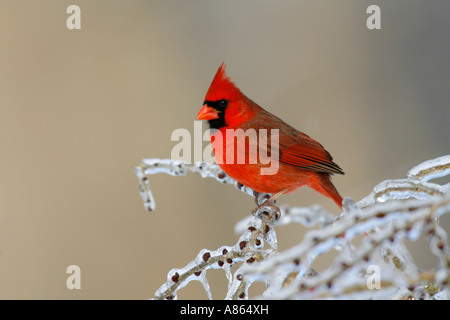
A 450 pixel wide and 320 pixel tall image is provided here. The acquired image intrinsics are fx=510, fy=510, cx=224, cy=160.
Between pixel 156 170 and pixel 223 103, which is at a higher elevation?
pixel 223 103

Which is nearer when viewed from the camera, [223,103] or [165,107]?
[223,103]

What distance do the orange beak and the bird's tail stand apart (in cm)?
46

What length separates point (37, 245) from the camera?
304 cm

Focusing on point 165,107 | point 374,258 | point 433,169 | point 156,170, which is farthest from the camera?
point 165,107

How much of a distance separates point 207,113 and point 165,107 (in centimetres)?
155

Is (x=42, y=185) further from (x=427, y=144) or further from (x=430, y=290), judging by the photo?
(x=430, y=290)

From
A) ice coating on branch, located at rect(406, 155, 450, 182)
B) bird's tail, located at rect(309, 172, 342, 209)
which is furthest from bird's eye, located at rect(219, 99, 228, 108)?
ice coating on branch, located at rect(406, 155, 450, 182)

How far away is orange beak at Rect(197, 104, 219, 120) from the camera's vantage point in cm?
190

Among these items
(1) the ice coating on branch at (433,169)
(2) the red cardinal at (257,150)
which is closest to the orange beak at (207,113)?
(2) the red cardinal at (257,150)

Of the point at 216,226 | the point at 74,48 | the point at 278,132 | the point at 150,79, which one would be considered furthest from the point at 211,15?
the point at 278,132

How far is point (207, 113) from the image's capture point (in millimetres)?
1908

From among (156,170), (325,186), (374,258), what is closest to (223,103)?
(325,186)

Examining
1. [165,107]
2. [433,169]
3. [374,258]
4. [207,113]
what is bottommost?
[374,258]

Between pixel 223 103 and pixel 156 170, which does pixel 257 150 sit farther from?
pixel 156 170
